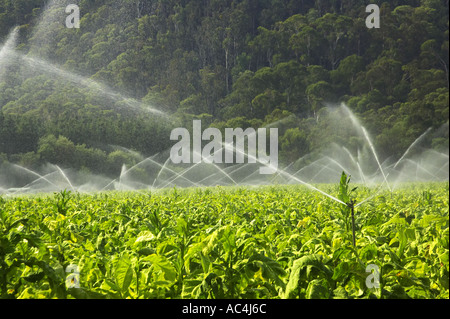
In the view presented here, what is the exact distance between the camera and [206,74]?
302 ft

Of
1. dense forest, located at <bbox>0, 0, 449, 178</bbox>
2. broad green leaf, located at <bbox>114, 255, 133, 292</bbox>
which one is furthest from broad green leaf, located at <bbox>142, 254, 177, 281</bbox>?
dense forest, located at <bbox>0, 0, 449, 178</bbox>

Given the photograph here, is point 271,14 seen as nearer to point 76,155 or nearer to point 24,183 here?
point 76,155

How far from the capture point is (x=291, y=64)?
84312mm

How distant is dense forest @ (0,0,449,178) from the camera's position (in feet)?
179

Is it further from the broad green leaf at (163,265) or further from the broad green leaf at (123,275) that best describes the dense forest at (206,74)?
the broad green leaf at (123,275)

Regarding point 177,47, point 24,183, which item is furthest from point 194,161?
point 177,47

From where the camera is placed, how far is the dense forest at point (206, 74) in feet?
179

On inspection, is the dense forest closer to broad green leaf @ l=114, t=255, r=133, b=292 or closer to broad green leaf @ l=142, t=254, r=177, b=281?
broad green leaf @ l=142, t=254, r=177, b=281

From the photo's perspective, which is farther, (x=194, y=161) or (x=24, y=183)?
(x=194, y=161)

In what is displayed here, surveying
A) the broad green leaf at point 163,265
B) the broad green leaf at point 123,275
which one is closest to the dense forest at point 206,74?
the broad green leaf at point 163,265

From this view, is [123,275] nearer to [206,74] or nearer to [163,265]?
[163,265]

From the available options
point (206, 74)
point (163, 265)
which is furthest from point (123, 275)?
point (206, 74)
